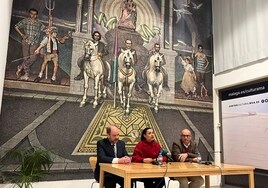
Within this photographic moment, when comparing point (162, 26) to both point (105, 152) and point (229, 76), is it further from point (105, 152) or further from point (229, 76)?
point (105, 152)

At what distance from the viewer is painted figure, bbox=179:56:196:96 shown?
5.71 meters

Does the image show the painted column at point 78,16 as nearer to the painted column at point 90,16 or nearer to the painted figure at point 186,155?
the painted column at point 90,16

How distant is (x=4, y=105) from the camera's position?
4.21 meters

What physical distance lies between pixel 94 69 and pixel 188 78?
2.14 metres

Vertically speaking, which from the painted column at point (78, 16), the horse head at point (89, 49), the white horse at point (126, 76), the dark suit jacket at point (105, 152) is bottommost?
the dark suit jacket at point (105, 152)

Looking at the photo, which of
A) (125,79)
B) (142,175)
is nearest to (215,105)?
(125,79)

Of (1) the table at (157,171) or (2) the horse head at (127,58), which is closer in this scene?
(1) the table at (157,171)

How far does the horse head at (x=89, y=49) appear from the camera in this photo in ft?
16.3

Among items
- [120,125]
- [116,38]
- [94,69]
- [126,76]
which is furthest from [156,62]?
[120,125]

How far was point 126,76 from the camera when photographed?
205 inches

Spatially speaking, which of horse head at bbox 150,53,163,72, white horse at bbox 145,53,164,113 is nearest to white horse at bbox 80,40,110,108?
white horse at bbox 145,53,164,113

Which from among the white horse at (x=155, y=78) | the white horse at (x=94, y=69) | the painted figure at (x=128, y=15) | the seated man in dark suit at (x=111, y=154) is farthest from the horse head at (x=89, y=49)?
the seated man in dark suit at (x=111, y=154)

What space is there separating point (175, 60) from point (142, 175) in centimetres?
362

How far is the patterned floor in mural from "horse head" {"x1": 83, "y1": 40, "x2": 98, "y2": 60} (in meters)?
0.96
